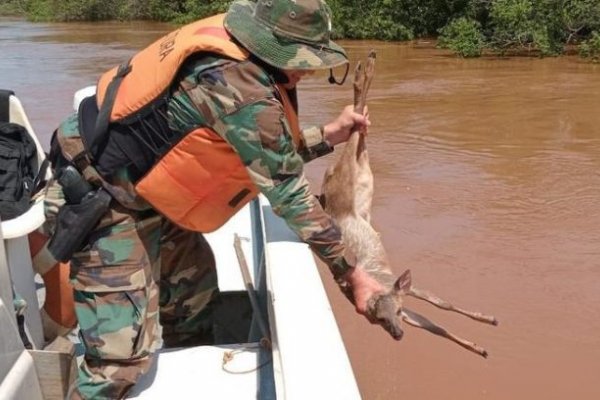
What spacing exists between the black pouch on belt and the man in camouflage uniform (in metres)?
0.04

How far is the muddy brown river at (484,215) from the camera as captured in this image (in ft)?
14.8

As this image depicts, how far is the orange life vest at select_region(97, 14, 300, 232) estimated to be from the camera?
2352 millimetres

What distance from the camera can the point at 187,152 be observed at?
2402 mm

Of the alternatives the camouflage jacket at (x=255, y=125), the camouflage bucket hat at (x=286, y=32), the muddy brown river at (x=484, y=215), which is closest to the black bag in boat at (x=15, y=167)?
the camouflage jacket at (x=255, y=125)

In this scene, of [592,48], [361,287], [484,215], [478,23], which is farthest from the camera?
[478,23]

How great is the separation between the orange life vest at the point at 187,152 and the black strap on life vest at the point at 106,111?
0.07 feet

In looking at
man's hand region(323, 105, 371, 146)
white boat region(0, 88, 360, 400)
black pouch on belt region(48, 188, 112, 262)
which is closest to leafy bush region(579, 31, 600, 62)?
man's hand region(323, 105, 371, 146)

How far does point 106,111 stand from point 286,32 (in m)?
0.61

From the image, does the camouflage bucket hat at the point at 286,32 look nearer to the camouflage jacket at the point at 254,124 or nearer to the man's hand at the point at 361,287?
the camouflage jacket at the point at 254,124

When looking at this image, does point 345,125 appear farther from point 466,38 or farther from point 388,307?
point 466,38

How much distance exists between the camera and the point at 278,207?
235cm

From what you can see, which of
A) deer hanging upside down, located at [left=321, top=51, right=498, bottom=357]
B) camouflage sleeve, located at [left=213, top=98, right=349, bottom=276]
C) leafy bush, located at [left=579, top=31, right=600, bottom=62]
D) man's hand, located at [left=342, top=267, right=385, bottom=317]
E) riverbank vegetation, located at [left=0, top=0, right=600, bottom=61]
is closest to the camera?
camouflage sleeve, located at [left=213, top=98, right=349, bottom=276]

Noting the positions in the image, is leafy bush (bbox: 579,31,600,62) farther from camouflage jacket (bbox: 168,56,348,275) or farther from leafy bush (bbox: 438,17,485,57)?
camouflage jacket (bbox: 168,56,348,275)

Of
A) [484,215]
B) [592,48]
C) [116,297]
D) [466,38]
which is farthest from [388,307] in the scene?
[466,38]
